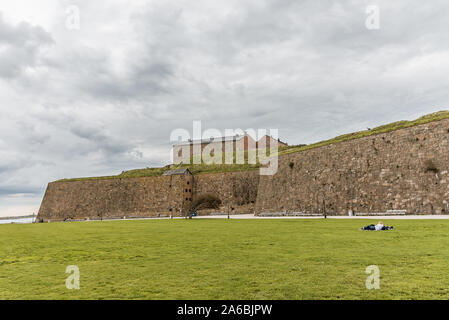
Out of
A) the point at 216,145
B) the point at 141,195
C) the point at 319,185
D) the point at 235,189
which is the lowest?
the point at 141,195

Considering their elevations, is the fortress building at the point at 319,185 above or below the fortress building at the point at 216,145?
below

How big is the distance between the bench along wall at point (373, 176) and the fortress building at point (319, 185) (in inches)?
3.1

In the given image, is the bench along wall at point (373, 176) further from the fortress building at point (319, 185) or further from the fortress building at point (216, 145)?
the fortress building at point (216, 145)

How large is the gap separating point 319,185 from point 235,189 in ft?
66.5

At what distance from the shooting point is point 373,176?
32.6m

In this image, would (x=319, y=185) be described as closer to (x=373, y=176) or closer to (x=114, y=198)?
(x=373, y=176)

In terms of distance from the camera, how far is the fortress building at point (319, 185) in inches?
1108

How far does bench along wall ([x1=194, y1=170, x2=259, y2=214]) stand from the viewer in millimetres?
54125

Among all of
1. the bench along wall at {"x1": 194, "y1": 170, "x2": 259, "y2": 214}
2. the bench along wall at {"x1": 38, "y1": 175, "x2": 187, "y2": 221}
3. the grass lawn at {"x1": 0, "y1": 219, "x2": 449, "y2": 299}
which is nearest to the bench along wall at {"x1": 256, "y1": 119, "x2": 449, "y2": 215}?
the bench along wall at {"x1": 194, "y1": 170, "x2": 259, "y2": 214}

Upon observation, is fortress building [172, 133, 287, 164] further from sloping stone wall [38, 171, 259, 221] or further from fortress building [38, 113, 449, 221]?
sloping stone wall [38, 171, 259, 221]

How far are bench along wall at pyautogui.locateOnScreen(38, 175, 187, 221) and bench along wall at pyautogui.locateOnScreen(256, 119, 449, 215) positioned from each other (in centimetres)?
2075

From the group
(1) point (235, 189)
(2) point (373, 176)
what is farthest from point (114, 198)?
(2) point (373, 176)

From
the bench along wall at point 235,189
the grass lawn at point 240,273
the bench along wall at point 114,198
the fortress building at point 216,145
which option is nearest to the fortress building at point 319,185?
the bench along wall at point 114,198
